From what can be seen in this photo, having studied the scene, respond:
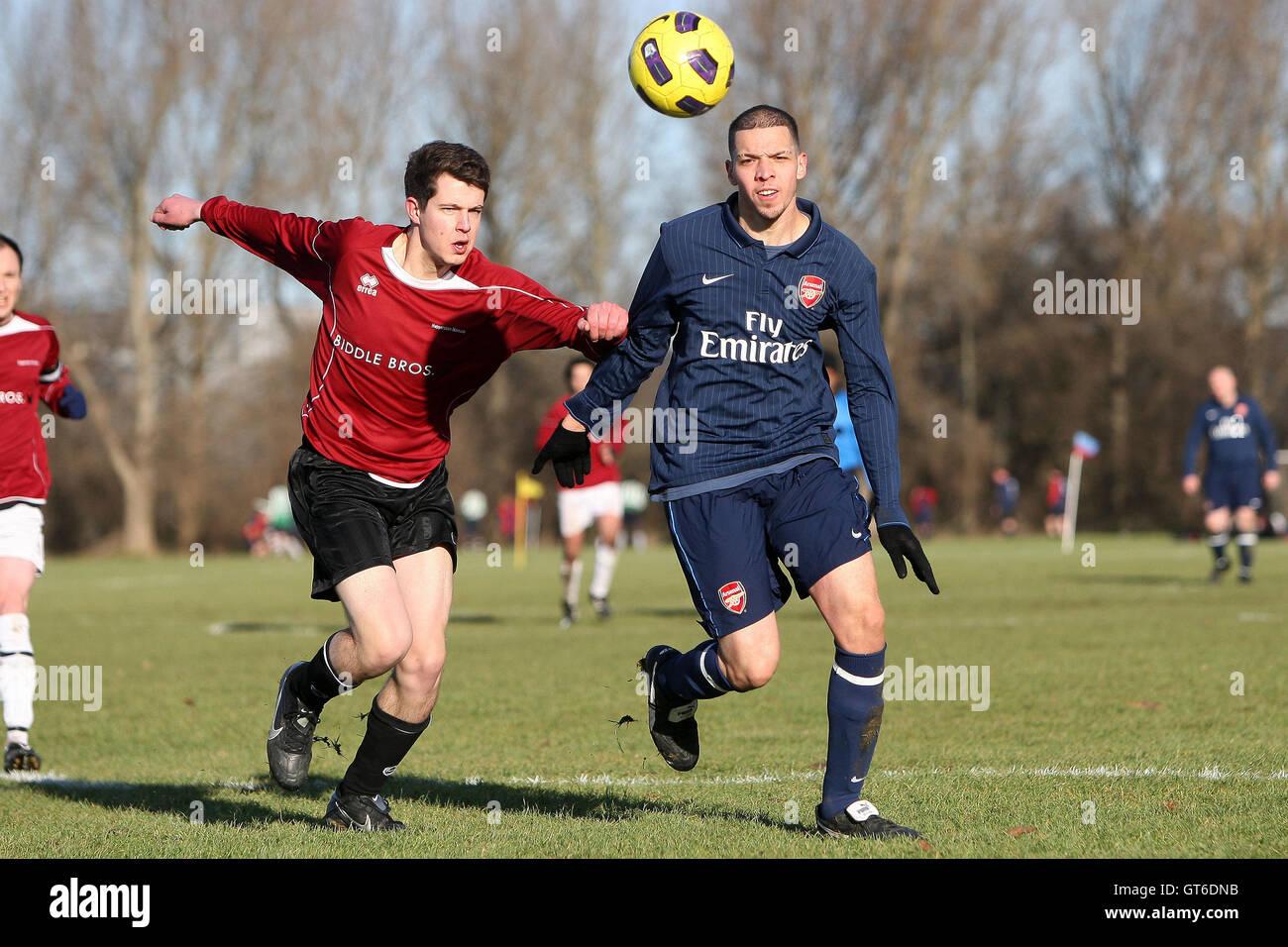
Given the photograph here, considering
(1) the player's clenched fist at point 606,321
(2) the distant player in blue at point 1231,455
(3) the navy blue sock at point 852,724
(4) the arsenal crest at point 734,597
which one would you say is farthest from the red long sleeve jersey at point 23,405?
(2) the distant player in blue at point 1231,455

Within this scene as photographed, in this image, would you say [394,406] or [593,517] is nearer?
[394,406]

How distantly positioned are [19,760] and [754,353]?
428 centimetres

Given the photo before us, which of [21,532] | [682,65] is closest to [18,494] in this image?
[21,532]

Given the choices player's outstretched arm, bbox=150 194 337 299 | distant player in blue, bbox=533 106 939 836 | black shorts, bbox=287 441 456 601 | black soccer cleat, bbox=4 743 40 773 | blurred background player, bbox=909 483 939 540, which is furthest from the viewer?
blurred background player, bbox=909 483 939 540

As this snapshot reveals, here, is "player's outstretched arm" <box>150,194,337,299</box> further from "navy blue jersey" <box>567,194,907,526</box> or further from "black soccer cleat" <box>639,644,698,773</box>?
"black soccer cleat" <box>639,644,698,773</box>

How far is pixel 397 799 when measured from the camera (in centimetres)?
610

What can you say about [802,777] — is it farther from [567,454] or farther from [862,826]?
[567,454]

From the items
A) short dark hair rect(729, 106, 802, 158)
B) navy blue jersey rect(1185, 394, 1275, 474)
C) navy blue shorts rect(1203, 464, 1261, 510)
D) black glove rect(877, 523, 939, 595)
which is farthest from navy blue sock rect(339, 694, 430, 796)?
navy blue shorts rect(1203, 464, 1261, 510)

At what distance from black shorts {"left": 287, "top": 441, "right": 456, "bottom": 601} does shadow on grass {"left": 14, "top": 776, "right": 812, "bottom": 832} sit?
102 cm

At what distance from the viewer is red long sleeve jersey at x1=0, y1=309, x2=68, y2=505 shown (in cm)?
733

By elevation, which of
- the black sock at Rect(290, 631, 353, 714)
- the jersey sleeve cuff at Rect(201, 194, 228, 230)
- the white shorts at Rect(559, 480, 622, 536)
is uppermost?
the jersey sleeve cuff at Rect(201, 194, 228, 230)

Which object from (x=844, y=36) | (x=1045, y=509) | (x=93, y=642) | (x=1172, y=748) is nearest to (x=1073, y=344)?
(x=1045, y=509)

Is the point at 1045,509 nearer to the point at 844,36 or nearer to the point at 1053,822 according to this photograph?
the point at 844,36

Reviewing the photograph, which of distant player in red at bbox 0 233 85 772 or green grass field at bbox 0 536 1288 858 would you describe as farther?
distant player in red at bbox 0 233 85 772
